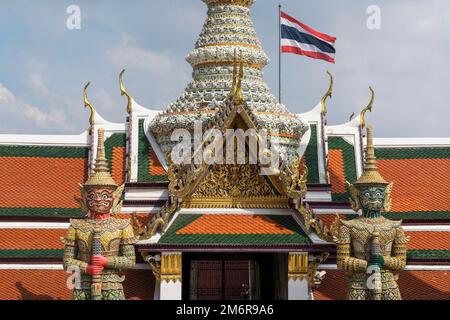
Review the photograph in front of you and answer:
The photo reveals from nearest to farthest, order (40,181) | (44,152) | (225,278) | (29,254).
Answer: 1. (29,254)
2. (40,181)
3. (225,278)
4. (44,152)

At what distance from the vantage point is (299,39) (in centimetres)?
2356

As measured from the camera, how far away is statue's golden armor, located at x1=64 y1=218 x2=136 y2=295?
16578 millimetres

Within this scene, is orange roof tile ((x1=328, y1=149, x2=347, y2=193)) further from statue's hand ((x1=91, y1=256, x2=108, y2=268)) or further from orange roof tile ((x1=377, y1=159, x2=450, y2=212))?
statue's hand ((x1=91, y1=256, x2=108, y2=268))

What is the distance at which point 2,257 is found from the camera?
18.6 meters

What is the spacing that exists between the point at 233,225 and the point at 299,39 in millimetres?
7321

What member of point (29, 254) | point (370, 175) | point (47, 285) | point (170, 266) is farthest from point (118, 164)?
point (370, 175)

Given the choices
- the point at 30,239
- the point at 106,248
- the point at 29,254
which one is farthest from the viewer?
the point at 30,239

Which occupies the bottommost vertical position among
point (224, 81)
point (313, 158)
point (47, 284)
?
point (47, 284)

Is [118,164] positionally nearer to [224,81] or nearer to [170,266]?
[224,81]

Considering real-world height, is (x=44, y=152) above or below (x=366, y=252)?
above

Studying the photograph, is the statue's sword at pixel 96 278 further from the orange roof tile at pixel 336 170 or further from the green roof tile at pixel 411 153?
the green roof tile at pixel 411 153

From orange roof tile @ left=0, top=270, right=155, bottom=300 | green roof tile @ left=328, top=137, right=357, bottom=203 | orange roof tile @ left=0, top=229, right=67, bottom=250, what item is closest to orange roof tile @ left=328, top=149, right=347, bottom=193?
green roof tile @ left=328, top=137, right=357, bottom=203

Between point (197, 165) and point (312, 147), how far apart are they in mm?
4508
